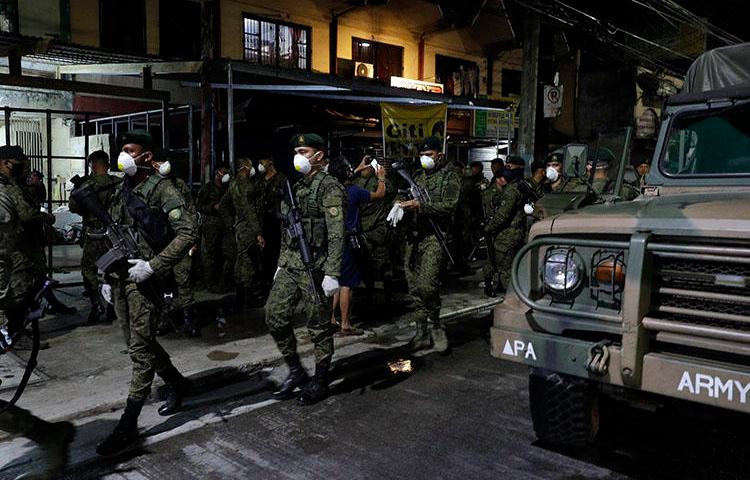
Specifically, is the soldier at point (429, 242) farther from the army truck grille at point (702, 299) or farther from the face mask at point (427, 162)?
the army truck grille at point (702, 299)

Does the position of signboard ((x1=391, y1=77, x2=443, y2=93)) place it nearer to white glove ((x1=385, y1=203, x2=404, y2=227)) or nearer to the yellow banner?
the yellow banner

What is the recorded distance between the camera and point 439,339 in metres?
6.16


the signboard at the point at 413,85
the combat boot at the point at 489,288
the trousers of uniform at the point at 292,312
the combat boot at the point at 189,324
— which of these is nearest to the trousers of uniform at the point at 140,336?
the trousers of uniform at the point at 292,312

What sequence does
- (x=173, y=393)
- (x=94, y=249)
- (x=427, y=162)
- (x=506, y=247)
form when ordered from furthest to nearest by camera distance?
(x=506, y=247) < (x=94, y=249) < (x=427, y=162) < (x=173, y=393)

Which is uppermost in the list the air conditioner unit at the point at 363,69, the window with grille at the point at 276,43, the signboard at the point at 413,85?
the window with grille at the point at 276,43

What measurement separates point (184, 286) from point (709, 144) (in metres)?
5.28

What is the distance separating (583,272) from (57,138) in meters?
14.2

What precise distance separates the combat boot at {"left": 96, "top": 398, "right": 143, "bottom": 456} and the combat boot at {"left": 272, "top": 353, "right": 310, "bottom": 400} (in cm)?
112

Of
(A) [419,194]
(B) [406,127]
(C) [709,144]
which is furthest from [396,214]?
(B) [406,127]

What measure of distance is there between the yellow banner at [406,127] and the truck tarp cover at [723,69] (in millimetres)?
7181

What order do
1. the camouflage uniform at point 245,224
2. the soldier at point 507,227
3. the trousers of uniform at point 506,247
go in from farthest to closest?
1. the trousers of uniform at point 506,247
2. the soldier at point 507,227
3. the camouflage uniform at point 245,224

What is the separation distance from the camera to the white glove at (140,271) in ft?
13.0

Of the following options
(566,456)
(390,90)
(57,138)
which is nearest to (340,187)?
(566,456)

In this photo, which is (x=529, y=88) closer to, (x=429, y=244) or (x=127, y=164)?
(x=429, y=244)
